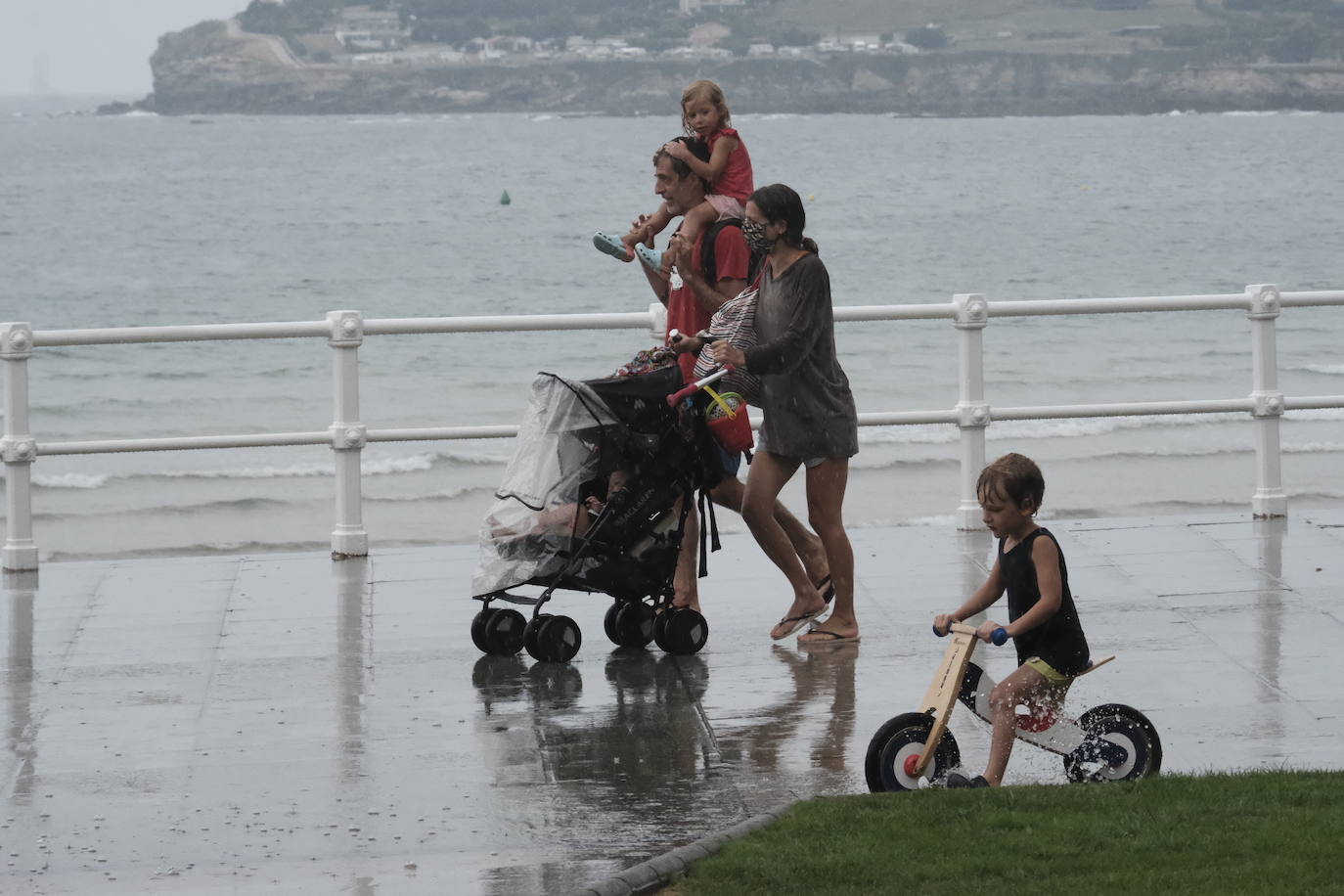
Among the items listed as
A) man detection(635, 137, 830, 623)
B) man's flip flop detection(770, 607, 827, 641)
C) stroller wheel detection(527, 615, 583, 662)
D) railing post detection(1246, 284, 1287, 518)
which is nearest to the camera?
stroller wheel detection(527, 615, 583, 662)

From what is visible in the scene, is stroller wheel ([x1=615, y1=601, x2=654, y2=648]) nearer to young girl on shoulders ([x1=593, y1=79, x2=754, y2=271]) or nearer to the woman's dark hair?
young girl on shoulders ([x1=593, y1=79, x2=754, y2=271])

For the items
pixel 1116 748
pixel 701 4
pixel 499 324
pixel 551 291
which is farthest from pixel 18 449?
pixel 701 4

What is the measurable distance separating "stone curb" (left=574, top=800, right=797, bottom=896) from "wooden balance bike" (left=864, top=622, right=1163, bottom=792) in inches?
22.2

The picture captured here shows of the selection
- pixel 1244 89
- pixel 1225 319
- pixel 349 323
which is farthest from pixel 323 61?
pixel 349 323

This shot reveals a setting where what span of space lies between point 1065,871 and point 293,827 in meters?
2.06

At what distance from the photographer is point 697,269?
7480 millimetres

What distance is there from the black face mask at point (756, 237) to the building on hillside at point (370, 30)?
14725 centimetres

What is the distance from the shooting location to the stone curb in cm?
465

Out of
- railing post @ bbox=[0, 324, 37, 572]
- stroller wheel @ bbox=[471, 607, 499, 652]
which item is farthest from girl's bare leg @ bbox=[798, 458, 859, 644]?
railing post @ bbox=[0, 324, 37, 572]

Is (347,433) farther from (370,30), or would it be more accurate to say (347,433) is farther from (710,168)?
(370,30)

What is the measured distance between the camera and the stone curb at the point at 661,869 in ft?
15.3

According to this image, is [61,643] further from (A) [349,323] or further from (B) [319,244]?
(B) [319,244]

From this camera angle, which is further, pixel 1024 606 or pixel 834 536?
pixel 834 536

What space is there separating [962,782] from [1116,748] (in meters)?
0.47
